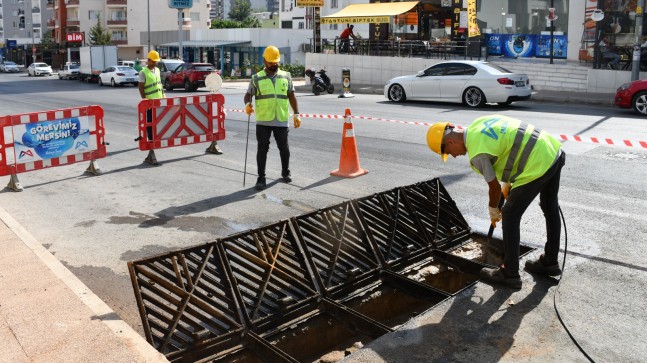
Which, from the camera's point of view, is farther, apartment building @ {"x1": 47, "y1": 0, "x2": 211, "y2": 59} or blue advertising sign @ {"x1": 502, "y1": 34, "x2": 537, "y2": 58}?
apartment building @ {"x1": 47, "y1": 0, "x2": 211, "y2": 59}

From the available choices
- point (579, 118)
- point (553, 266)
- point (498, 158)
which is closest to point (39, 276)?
point (498, 158)

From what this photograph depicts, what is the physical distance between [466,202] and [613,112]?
1225 cm

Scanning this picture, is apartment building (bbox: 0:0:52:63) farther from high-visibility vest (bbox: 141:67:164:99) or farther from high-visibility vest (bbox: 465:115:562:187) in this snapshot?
high-visibility vest (bbox: 465:115:562:187)

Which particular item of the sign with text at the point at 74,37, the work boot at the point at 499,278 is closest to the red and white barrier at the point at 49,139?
the work boot at the point at 499,278

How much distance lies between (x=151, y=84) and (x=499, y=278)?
9342mm

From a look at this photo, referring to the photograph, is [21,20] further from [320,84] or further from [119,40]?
[320,84]

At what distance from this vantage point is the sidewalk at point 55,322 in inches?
172

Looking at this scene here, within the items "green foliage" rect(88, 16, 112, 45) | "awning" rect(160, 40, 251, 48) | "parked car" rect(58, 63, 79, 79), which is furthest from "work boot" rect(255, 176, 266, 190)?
"green foliage" rect(88, 16, 112, 45)

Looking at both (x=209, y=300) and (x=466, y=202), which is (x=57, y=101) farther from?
(x=209, y=300)

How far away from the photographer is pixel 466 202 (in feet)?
28.7

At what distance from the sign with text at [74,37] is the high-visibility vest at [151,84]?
264 ft

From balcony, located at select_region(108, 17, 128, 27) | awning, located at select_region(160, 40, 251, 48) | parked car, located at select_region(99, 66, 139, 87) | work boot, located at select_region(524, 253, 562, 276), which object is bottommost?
work boot, located at select_region(524, 253, 562, 276)

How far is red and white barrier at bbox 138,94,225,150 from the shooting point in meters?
11.9

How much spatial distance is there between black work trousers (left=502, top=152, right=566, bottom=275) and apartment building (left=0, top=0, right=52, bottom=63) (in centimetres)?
12825
